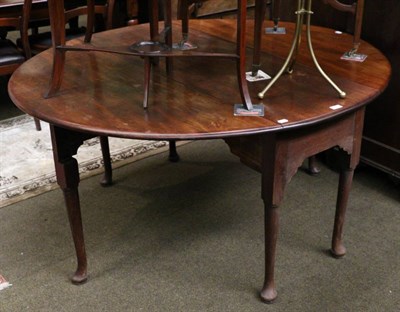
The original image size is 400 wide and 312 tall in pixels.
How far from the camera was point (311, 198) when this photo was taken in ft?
7.16

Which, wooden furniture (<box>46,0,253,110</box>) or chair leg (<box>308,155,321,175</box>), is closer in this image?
wooden furniture (<box>46,0,253,110</box>)

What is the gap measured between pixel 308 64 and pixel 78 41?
0.84 meters

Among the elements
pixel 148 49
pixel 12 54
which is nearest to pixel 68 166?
pixel 148 49

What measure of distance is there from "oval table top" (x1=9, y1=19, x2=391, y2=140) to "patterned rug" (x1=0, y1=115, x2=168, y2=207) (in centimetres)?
73

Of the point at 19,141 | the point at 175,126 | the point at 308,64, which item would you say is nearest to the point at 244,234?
the point at 308,64

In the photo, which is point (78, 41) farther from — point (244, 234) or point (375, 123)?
point (375, 123)

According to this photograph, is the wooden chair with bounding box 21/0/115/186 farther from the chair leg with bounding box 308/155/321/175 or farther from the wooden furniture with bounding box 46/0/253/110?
the chair leg with bounding box 308/155/321/175

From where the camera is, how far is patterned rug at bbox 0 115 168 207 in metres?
2.32

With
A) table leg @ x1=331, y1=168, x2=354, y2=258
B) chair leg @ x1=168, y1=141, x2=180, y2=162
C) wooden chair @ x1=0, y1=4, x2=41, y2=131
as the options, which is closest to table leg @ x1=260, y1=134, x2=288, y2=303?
table leg @ x1=331, y1=168, x2=354, y2=258

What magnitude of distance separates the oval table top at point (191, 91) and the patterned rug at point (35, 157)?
2.39 ft

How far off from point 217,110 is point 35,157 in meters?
1.49

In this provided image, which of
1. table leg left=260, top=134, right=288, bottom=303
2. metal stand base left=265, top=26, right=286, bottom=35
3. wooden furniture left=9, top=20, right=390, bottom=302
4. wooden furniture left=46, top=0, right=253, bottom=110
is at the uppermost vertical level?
wooden furniture left=46, top=0, right=253, bottom=110

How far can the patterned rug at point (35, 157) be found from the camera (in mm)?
2322

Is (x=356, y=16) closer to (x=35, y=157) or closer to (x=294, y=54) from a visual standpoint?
(x=294, y=54)
